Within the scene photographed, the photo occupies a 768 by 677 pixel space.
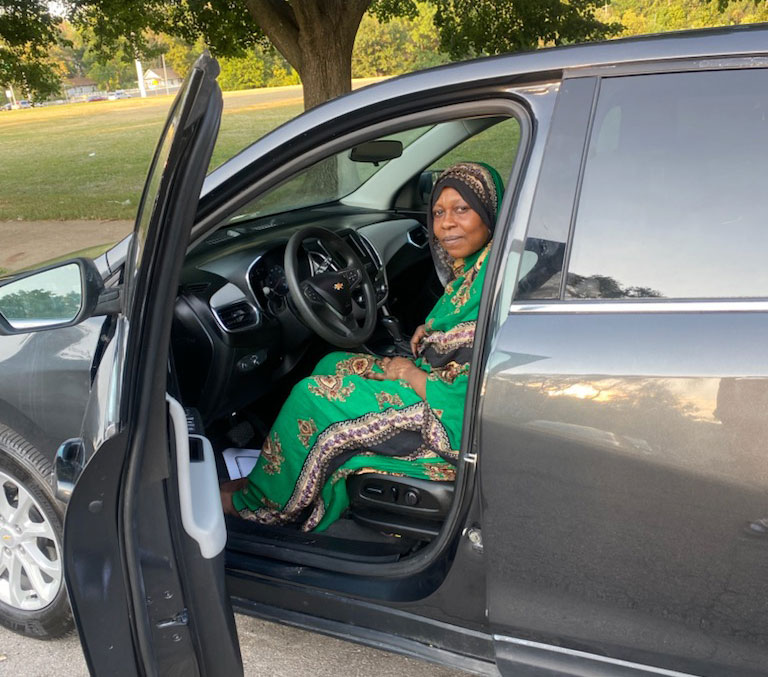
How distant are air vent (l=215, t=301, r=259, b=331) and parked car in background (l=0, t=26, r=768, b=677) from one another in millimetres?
764

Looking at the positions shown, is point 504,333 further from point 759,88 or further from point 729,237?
point 759,88

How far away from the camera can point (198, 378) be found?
2664mm

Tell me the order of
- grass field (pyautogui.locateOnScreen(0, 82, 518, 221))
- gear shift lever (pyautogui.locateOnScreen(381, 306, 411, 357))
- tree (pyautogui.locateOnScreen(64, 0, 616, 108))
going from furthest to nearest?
1. grass field (pyautogui.locateOnScreen(0, 82, 518, 221))
2. tree (pyautogui.locateOnScreen(64, 0, 616, 108))
3. gear shift lever (pyautogui.locateOnScreen(381, 306, 411, 357))

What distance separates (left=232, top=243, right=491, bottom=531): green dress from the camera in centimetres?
221

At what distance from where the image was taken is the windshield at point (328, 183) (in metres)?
3.29

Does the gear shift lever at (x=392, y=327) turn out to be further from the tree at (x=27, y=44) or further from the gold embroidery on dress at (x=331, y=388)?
the tree at (x=27, y=44)

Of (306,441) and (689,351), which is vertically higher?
(689,351)

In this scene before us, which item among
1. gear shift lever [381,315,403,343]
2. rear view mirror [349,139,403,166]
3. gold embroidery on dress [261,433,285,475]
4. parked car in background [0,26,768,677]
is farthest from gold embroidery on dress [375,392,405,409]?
rear view mirror [349,139,403,166]

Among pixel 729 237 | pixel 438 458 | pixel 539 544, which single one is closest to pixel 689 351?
pixel 729 237

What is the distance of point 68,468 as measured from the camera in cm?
163

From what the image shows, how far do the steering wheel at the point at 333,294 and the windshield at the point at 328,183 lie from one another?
0.40 m

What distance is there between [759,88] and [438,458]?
47.1 inches

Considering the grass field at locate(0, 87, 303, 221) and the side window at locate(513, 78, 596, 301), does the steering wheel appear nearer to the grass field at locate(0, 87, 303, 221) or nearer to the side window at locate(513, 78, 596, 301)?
the side window at locate(513, 78, 596, 301)

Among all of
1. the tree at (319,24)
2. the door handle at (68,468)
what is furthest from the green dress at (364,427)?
the tree at (319,24)
